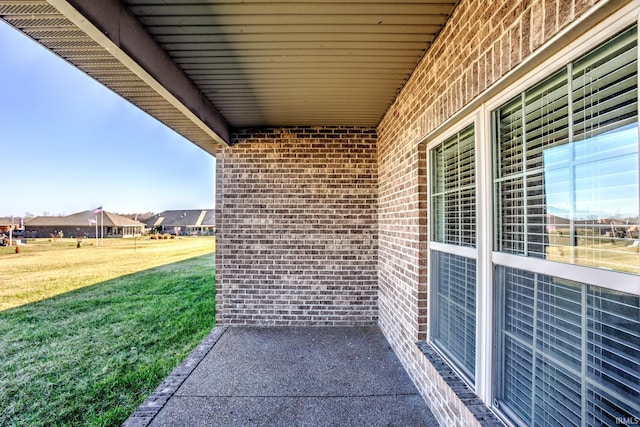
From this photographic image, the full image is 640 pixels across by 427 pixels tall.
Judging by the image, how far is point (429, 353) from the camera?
2695 millimetres

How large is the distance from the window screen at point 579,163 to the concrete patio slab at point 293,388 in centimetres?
194

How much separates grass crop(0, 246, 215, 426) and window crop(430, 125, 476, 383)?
120 inches

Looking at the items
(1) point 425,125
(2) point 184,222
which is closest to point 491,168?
(1) point 425,125

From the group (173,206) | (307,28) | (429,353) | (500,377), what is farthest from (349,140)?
(173,206)

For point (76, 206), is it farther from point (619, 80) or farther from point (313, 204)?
point (619, 80)

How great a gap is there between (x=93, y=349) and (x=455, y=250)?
17.3 ft

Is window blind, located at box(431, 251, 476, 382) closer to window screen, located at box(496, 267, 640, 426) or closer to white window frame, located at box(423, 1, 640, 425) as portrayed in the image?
white window frame, located at box(423, 1, 640, 425)

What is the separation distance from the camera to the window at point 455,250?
2221 mm

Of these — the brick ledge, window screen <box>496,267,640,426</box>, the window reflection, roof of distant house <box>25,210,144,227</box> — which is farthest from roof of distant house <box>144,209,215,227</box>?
the window reflection

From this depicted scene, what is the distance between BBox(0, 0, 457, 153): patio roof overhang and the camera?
2057 mm

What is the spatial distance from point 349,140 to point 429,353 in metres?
3.33

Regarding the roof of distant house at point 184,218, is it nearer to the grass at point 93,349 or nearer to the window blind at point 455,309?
the grass at point 93,349

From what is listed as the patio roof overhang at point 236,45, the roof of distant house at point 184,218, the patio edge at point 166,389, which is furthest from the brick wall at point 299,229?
the roof of distant house at point 184,218

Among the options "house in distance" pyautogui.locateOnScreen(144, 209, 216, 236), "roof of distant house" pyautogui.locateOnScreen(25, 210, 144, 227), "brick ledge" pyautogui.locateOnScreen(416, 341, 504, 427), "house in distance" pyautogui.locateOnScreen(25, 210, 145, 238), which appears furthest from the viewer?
"house in distance" pyautogui.locateOnScreen(144, 209, 216, 236)
